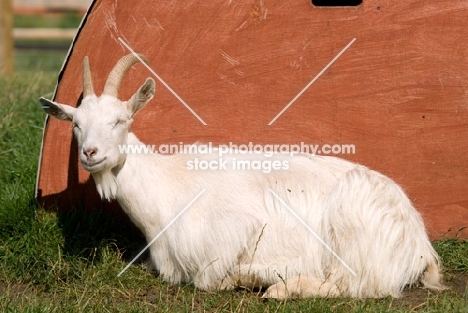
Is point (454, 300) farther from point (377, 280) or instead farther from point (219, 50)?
point (219, 50)

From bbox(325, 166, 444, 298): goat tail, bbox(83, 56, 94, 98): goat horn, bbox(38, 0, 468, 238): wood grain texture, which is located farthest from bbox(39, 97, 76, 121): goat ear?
bbox(325, 166, 444, 298): goat tail

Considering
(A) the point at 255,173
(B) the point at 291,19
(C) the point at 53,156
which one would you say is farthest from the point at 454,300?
(C) the point at 53,156

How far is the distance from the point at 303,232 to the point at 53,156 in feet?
6.97

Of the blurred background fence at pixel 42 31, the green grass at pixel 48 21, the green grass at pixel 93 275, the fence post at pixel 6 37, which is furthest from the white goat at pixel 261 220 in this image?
the green grass at pixel 48 21

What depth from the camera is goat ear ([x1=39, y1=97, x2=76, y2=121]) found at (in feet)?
18.3

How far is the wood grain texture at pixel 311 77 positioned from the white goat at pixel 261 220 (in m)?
0.63

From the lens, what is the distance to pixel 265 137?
6355 mm

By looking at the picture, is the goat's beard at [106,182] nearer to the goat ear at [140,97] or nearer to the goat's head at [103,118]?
the goat's head at [103,118]

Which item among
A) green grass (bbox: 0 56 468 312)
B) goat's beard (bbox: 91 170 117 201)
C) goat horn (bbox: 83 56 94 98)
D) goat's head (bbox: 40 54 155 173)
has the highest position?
goat horn (bbox: 83 56 94 98)

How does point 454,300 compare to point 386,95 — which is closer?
point 454,300

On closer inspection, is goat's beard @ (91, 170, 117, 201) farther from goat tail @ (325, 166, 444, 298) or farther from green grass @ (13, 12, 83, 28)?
green grass @ (13, 12, 83, 28)

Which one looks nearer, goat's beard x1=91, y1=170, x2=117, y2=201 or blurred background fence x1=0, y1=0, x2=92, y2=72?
goat's beard x1=91, y1=170, x2=117, y2=201

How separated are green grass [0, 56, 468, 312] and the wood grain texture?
571mm

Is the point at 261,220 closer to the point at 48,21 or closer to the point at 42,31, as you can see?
the point at 42,31
